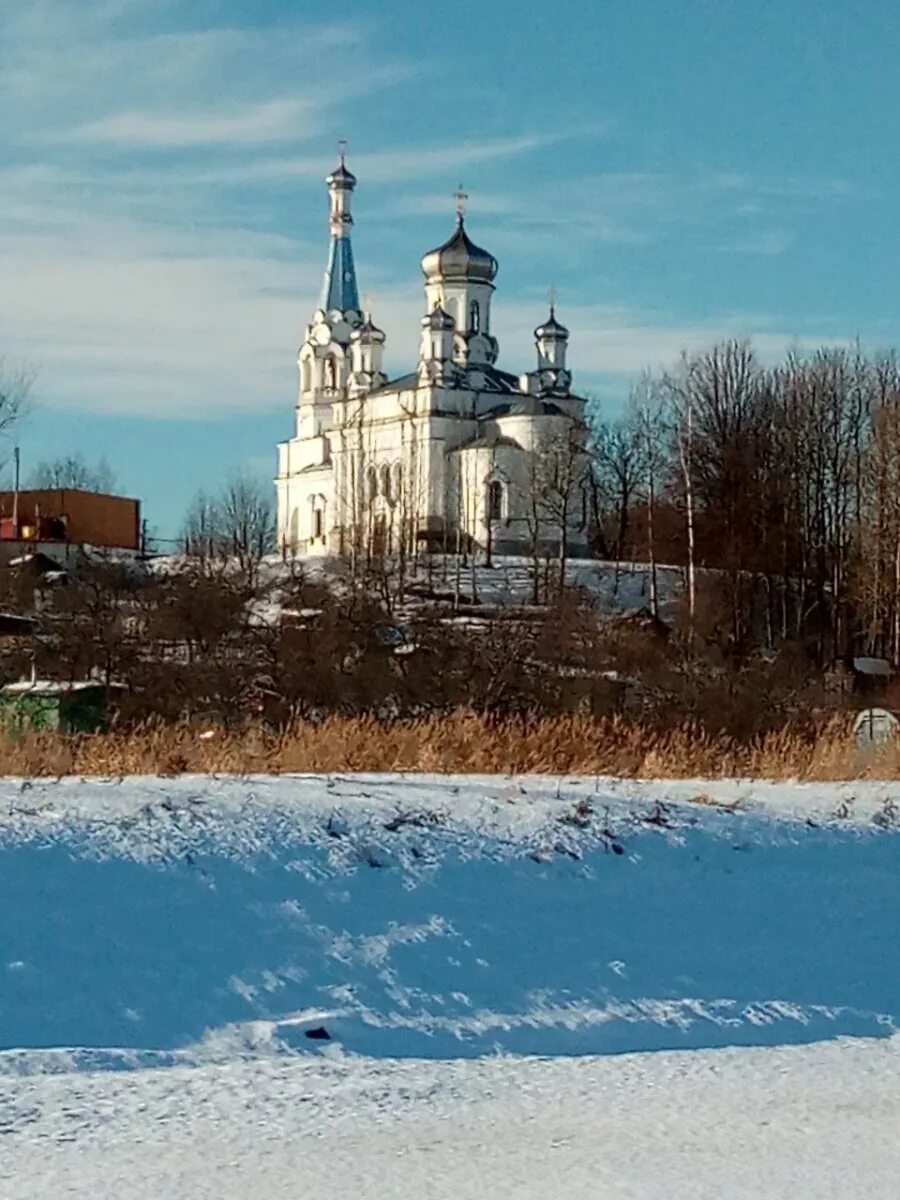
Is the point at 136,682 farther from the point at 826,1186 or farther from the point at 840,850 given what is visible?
the point at 826,1186

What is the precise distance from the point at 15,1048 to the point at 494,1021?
2.07 meters

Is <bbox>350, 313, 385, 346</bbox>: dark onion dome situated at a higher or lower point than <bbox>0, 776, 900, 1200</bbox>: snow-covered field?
higher

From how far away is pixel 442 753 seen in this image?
1331cm

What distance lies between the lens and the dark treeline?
159 feet

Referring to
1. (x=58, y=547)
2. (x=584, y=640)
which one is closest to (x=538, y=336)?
(x=58, y=547)

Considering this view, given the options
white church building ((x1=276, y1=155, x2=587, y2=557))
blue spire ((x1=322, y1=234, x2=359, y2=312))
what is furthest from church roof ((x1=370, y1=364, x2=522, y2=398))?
blue spire ((x1=322, y1=234, x2=359, y2=312))

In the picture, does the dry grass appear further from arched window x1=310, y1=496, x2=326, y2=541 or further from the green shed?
arched window x1=310, y1=496, x2=326, y2=541

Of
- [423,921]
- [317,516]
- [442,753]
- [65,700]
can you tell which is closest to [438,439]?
[317,516]

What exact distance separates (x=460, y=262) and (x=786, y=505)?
85.2 ft

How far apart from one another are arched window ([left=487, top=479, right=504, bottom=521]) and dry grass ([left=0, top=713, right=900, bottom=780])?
53.9 m

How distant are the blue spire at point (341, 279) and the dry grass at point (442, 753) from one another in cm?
7055

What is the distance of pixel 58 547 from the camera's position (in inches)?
2469

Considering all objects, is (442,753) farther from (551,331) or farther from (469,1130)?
(551,331)

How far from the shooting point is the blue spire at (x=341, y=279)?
83.8 meters
